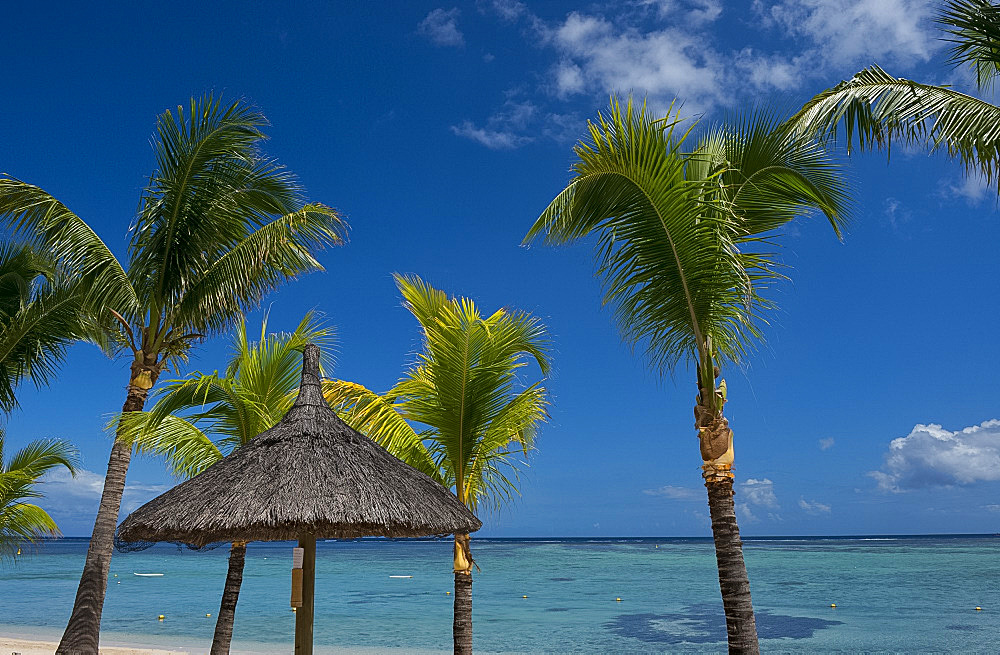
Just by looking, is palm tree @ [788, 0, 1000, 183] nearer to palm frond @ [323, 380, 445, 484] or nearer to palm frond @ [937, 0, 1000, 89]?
palm frond @ [937, 0, 1000, 89]

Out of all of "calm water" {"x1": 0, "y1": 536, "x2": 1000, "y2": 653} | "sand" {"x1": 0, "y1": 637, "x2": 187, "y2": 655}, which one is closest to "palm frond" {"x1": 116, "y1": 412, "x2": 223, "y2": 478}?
"sand" {"x1": 0, "y1": 637, "x2": 187, "y2": 655}

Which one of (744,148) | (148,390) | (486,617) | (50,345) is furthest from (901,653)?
(50,345)

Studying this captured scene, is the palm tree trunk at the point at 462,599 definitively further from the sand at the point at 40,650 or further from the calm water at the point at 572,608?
the calm water at the point at 572,608

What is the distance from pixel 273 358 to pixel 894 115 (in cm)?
734

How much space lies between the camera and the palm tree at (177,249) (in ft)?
28.3

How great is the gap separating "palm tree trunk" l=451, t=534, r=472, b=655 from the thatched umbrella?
1.93m

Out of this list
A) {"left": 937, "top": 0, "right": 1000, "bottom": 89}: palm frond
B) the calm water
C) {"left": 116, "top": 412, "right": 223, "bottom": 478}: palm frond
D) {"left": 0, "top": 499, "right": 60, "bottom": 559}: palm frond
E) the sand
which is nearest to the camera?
{"left": 937, "top": 0, "right": 1000, "bottom": 89}: palm frond

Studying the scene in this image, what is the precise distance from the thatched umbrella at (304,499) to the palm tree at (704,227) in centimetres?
202

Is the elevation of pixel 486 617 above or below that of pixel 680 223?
below

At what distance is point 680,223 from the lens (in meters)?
5.89

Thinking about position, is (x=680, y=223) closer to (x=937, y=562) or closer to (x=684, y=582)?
(x=684, y=582)

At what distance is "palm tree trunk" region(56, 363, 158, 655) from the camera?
8172mm

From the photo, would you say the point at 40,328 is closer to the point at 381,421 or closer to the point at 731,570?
the point at 381,421

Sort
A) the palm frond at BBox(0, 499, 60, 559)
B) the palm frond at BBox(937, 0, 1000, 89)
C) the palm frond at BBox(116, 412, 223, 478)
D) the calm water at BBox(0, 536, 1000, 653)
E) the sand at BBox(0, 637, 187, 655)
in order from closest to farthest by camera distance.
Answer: the palm frond at BBox(937, 0, 1000, 89) → the palm frond at BBox(116, 412, 223, 478) → the palm frond at BBox(0, 499, 60, 559) → the sand at BBox(0, 637, 187, 655) → the calm water at BBox(0, 536, 1000, 653)
